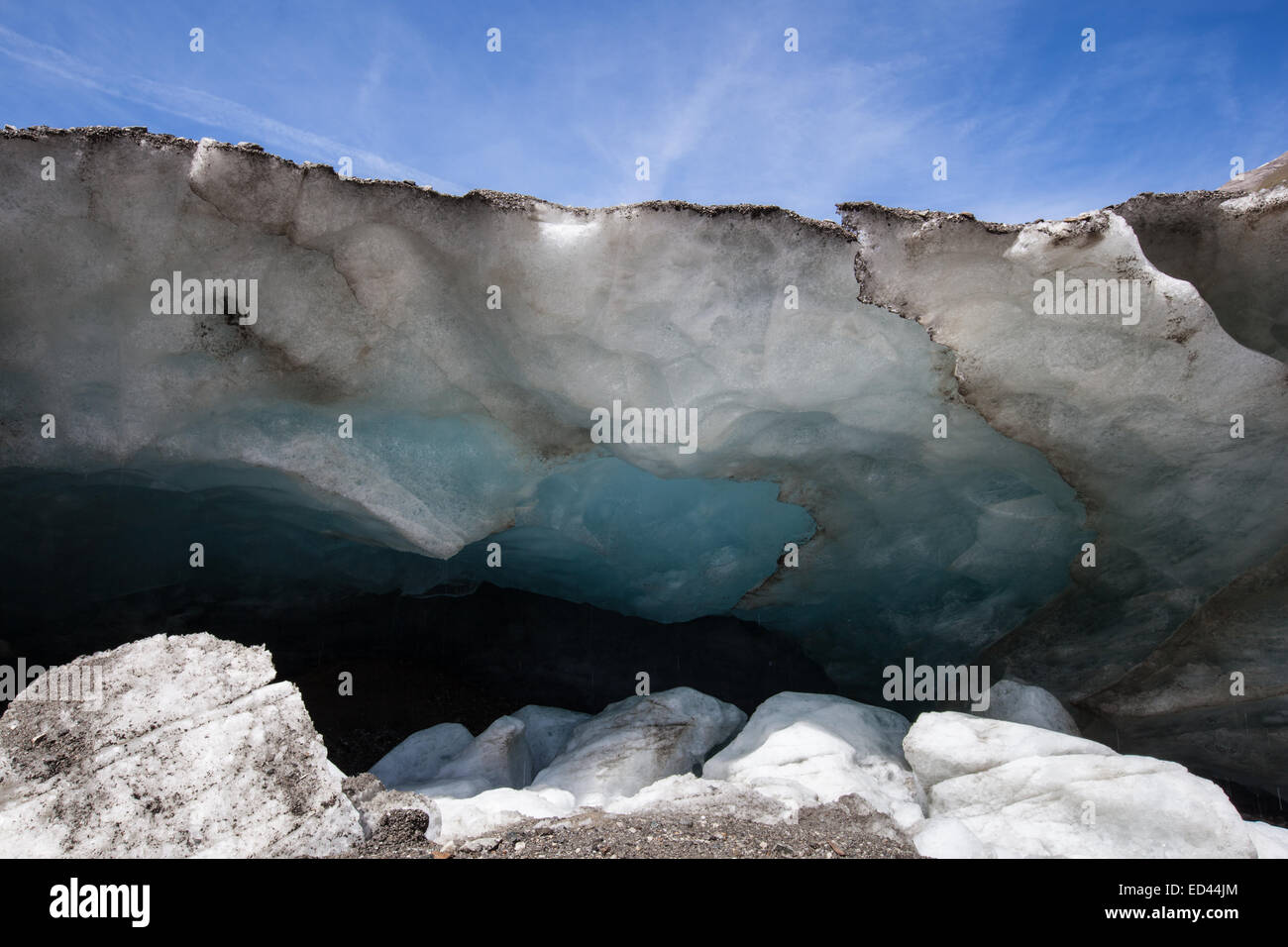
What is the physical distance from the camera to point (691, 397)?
5344 mm

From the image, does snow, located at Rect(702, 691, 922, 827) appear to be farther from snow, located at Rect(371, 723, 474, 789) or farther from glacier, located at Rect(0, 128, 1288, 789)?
snow, located at Rect(371, 723, 474, 789)

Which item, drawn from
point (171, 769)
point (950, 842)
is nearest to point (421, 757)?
point (171, 769)

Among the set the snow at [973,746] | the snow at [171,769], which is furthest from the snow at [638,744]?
the snow at [171,769]

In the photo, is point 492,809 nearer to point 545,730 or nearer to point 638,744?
point 638,744

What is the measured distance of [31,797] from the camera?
3143 mm

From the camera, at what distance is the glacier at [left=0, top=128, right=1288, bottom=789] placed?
4.78 meters

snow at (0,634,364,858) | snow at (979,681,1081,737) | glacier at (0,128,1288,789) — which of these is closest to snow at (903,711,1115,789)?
snow at (979,681,1081,737)

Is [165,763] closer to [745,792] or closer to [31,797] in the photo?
[31,797]

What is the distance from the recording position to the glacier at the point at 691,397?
15.7ft

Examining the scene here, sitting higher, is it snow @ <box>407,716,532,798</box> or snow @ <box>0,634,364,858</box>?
snow @ <box>0,634,364,858</box>

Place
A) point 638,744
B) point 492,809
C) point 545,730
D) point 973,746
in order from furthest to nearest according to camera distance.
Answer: point 545,730
point 638,744
point 973,746
point 492,809

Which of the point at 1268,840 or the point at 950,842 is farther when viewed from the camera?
the point at 1268,840

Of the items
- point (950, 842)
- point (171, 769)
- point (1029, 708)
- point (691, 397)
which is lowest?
point (950, 842)

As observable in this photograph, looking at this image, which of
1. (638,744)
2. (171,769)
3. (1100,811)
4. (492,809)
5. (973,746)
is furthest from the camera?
(638,744)
